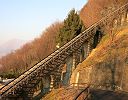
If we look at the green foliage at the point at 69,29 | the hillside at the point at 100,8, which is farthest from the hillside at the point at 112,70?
the hillside at the point at 100,8

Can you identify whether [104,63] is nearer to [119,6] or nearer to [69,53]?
[69,53]

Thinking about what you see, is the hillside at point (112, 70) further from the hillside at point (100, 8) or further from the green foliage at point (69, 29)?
the hillside at point (100, 8)

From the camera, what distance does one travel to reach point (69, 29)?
157 feet

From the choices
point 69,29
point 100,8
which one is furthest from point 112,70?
point 100,8

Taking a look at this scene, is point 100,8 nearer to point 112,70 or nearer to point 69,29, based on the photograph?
point 69,29

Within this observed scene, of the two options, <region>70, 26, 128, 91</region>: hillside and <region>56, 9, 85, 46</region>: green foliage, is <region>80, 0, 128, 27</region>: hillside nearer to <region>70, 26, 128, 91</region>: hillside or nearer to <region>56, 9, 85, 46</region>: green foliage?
<region>56, 9, 85, 46</region>: green foliage

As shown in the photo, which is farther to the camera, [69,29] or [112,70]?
[69,29]

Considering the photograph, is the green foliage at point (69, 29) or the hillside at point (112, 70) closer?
the hillside at point (112, 70)

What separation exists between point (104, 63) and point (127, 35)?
869cm

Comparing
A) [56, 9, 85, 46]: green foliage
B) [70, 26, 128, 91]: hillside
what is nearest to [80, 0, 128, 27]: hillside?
[56, 9, 85, 46]: green foliage

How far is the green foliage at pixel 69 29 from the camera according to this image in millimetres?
47438

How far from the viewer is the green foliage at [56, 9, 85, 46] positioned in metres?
47.4

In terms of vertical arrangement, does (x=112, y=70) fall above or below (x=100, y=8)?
below

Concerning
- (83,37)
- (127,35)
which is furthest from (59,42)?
(127,35)
